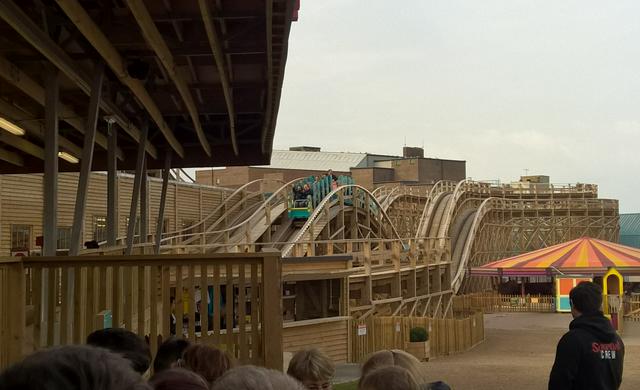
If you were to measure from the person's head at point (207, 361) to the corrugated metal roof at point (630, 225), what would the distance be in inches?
3246

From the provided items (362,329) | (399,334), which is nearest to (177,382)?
(362,329)

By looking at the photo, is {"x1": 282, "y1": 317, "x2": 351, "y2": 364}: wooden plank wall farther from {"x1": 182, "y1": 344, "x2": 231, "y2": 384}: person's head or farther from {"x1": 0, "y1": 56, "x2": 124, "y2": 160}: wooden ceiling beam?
{"x1": 182, "y1": 344, "x2": 231, "y2": 384}: person's head

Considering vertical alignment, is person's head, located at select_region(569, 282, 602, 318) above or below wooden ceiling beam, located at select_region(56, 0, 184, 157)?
below

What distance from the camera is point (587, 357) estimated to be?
14.3 ft

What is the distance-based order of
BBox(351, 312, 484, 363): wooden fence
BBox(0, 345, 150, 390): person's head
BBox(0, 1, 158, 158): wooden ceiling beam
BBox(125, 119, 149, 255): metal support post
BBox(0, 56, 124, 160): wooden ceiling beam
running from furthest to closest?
1. BBox(351, 312, 484, 363): wooden fence
2. BBox(125, 119, 149, 255): metal support post
3. BBox(0, 56, 124, 160): wooden ceiling beam
4. BBox(0, 1, 158, 158): wooden ceiling beam
5. BBox(0, 345, 150, 390): person's head

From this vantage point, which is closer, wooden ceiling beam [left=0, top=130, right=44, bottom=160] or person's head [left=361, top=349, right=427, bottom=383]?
person's head [left=361, top=349, right=427, bottom=383]

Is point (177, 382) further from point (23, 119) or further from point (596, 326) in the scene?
point (23, 119)

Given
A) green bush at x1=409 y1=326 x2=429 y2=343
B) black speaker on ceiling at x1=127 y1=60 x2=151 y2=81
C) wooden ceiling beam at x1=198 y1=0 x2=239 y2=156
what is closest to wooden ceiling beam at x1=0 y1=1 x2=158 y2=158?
black speaker on ceiling at x1=127 y1=60 x2=151 y2=81

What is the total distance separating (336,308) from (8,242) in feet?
27.4

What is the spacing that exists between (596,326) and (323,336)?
1550cm

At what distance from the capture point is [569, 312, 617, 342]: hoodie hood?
4422 millimetres

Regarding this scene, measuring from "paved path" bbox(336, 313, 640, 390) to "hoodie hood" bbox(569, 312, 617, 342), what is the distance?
425 inches

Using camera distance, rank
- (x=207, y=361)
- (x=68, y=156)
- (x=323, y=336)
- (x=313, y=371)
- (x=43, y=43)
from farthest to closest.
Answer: (x=323, y=336), (x=68, y=156), (x=43, y=43), (x=313, y=371), (x=207, y=361)

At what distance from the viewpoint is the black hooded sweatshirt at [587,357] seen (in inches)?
171
